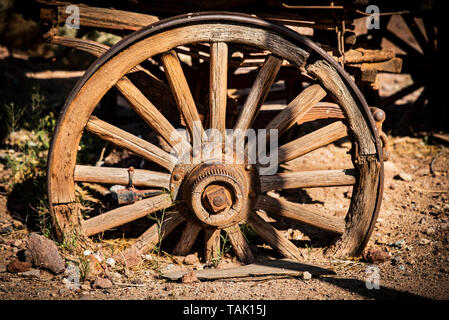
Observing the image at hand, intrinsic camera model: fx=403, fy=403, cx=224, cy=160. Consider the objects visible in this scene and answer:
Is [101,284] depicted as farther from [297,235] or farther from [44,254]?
[297,235]

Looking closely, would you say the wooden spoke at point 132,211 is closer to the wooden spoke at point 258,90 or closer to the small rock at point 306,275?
the wooden spoke at point 258,90

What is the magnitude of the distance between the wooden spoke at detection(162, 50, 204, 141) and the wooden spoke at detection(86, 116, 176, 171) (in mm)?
234

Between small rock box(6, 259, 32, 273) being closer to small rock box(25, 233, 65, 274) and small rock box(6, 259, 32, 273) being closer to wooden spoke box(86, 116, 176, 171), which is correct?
small rock box(25, 233, 65, 274)

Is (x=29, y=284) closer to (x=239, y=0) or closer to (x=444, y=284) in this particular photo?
(x=239, y=0)

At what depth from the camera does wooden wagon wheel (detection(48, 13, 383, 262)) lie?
234cm

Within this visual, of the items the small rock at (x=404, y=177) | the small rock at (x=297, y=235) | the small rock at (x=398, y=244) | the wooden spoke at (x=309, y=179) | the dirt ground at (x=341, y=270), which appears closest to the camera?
the dirt ground at (x=341, y=270)

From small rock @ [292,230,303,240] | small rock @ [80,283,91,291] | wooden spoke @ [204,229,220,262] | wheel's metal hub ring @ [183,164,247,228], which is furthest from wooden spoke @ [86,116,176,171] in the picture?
small rock @ [292,230,303,240]

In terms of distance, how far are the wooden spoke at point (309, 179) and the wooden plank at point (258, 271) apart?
1.61 ft

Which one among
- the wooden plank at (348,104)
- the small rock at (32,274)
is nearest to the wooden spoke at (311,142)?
the wooden plank at (348,104)

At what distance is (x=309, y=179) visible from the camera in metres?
2.65

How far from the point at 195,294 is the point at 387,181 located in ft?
7.60

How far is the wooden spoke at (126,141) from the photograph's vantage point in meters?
2.43

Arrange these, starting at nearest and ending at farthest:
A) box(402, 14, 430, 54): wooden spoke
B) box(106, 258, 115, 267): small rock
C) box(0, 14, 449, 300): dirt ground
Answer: box(0, 14, 449, 300): dirt ground < box(106, 258, 115, 267): small rock < box(402, 14, 430, 54): wooden spoke

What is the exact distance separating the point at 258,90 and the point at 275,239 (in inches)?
38.7
